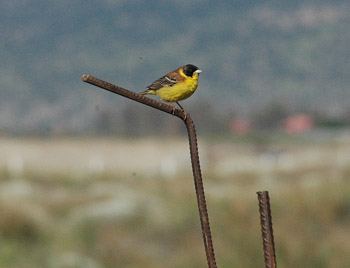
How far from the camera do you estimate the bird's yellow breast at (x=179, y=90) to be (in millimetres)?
2166

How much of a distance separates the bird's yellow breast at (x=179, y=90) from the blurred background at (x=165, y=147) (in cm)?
23

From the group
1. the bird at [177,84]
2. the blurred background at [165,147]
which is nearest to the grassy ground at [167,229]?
the blurred background at [165,147]

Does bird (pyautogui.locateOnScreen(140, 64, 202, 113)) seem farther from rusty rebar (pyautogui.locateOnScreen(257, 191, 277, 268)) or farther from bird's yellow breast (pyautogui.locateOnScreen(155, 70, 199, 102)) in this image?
rusty rebar (pyautogui.locateOnScreen(257, 191, 277, 268))

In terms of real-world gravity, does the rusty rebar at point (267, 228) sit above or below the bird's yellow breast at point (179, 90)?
below

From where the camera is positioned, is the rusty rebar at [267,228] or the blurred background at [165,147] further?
the blurred background at [165,147]

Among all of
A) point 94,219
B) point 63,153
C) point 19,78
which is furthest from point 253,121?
point 19,78

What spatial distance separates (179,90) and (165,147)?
58.3 meters

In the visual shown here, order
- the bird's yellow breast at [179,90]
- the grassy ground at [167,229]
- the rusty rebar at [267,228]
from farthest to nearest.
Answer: the grassy ground at [167,229]
the bird's yellow breast at [179,90]
the rusty rebar at [267,228]

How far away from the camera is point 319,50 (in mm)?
174125

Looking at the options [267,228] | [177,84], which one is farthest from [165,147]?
[267,228]

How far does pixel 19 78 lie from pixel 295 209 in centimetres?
15141

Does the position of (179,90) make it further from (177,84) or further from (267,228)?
(267,228)

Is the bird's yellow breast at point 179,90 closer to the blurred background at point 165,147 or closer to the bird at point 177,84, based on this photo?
the bird at point 177,84

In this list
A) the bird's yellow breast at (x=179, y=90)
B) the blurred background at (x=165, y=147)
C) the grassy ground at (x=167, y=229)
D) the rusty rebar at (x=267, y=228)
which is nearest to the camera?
the rusty rebar at (x=267, y=228)
